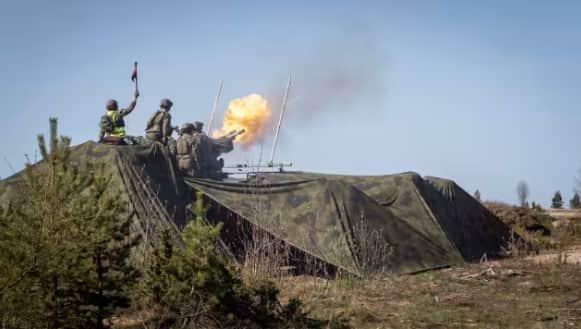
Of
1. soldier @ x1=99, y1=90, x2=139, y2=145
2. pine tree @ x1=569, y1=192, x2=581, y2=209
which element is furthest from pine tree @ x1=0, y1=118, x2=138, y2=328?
pine tree @ x1=569, y1=192, x2=581, y2=209

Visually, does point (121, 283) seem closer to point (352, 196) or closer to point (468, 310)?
point (468, 310)

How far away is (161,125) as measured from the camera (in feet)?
41.1

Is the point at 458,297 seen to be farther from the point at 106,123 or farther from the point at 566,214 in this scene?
the point at 566,214

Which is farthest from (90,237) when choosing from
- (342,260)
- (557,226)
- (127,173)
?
(557,226)

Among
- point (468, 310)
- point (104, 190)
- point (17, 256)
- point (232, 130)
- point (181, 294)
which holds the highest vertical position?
point (232, 130)

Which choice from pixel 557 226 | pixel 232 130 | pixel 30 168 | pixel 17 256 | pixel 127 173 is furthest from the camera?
pixel 557 226

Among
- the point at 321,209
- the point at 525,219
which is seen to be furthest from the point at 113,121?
the point at 525,219

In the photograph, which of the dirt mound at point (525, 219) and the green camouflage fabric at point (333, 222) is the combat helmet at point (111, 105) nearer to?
the green camouflage fabric at point (333, 222)

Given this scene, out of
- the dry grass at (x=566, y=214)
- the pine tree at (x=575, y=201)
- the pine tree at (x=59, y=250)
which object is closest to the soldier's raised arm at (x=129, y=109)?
the pine tree at (x=59, y=250)

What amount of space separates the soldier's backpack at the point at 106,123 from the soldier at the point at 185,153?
1982mm

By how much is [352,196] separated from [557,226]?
346 inches

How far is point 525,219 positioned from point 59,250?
15.1 m

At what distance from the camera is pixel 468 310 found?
752 cm

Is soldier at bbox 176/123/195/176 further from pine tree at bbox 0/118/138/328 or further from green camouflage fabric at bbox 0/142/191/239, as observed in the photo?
pine tree at bbox 0/118/138/328
